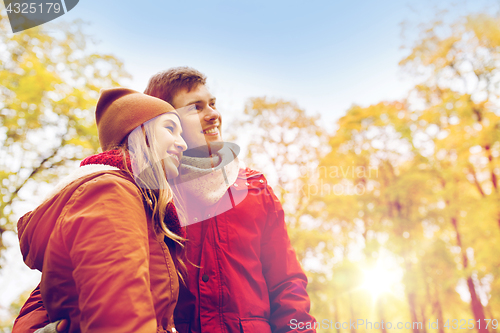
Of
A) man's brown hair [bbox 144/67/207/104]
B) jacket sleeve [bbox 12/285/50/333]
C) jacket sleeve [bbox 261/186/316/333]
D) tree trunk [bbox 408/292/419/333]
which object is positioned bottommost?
tree trunk [bbox 408/292/419/333]

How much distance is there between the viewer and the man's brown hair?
85.0 inches

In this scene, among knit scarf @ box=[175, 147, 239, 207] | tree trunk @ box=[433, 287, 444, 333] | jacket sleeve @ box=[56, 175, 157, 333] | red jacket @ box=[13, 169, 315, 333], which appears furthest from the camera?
tree trunk @ box=[433, 287, 444, 333]

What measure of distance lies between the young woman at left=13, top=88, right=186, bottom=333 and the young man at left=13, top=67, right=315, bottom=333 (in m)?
0.25

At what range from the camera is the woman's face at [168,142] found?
4.90 feet

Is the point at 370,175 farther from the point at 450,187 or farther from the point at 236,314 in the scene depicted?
the point at 236,314

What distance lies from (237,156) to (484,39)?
11.5m

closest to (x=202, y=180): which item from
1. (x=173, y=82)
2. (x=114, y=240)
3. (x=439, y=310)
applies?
(x=173, y=82)

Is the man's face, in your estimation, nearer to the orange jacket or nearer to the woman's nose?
the woman's nose

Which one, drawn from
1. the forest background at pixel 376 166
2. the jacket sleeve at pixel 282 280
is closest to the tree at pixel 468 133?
the forest background at pixel 376 166

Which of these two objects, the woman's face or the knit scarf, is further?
the knit scarf

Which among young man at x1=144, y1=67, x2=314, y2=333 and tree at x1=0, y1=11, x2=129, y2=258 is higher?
tree at x1=0, y1=11, x2=129, y2=258

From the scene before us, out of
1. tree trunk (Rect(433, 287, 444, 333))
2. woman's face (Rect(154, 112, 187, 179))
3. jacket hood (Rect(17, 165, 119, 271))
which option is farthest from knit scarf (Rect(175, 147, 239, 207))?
tree trunk (Rect(433, 287, 444, 333))

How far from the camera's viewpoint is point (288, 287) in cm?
185

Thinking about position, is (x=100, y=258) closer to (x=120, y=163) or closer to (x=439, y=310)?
(x=120, y=163)
